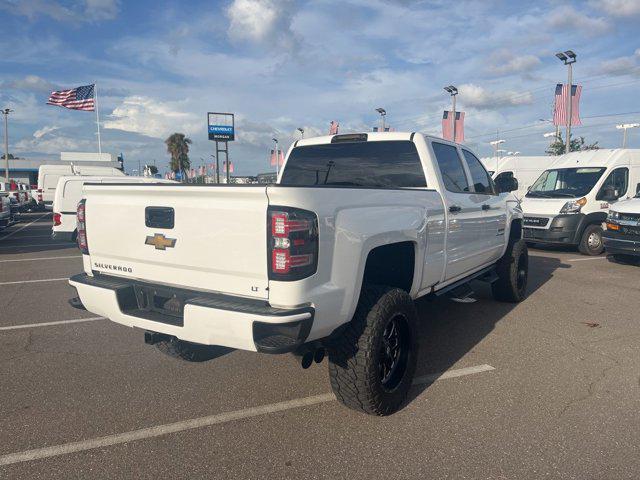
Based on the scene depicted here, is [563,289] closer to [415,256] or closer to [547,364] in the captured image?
[547,364]

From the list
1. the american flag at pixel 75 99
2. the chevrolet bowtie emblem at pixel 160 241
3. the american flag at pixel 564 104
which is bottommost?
the chevrolet bowtie emblem at pixel 160 241

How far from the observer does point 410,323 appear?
3451 millimetres

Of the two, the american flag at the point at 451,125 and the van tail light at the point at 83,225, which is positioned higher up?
the american flag at the point at 451,125

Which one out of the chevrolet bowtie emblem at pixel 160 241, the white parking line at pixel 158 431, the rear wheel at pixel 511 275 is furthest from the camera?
the rear wheel at pixel 511 275

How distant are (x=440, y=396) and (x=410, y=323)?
636mm

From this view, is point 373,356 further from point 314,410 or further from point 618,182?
point 618,182

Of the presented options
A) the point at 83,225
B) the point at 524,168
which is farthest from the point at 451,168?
the point at 524,168

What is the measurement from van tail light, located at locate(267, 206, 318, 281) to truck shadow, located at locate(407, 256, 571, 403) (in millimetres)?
1614

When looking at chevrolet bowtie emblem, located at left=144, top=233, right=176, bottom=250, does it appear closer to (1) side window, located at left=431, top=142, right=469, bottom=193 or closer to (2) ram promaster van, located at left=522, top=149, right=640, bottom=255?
(1) side window, located at left=431, top=142, right=469, bottom=193

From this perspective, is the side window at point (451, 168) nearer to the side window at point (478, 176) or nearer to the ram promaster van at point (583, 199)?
the side window at point (478, 176)

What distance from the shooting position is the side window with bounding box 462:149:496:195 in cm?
528

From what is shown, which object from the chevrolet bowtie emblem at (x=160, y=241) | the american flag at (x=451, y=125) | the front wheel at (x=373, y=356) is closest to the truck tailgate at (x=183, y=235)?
the chevrolet bowtie emblem at (x=160, y=241)

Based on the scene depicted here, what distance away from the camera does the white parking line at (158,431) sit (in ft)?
9.22

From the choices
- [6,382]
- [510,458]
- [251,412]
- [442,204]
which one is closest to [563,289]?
[442,204]
